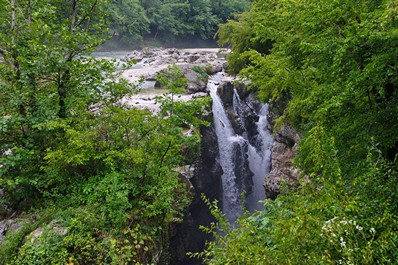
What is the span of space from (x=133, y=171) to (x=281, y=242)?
350 cm

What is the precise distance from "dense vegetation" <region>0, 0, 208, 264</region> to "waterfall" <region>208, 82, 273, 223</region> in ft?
29.7

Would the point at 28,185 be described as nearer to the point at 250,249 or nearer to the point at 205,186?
the point at 250,249

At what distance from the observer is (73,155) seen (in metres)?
5.23

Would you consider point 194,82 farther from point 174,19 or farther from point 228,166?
point 174,19

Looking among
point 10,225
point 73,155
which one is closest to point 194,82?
point 73,155

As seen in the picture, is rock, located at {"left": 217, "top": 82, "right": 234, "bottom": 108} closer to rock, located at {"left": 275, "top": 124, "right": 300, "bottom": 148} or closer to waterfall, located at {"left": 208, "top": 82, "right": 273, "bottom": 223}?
waterfall, located at {"left": 208, "top": 82, "right": 273, "bottom": 223}

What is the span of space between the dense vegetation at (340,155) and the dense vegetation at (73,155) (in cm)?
184

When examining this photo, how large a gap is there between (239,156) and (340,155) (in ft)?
33.1

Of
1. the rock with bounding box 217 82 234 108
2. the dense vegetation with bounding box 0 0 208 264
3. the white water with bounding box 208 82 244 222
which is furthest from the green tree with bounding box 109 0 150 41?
the dense vegetation with bounding box 0 0 208 264

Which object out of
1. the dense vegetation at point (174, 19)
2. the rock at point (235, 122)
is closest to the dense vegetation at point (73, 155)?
the rock at point (235, 122)

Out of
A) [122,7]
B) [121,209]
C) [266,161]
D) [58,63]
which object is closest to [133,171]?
[121,209]

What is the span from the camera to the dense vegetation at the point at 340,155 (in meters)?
2.71

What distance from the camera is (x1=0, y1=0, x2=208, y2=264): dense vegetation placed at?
486 centimetres

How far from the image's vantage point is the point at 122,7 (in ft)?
155
